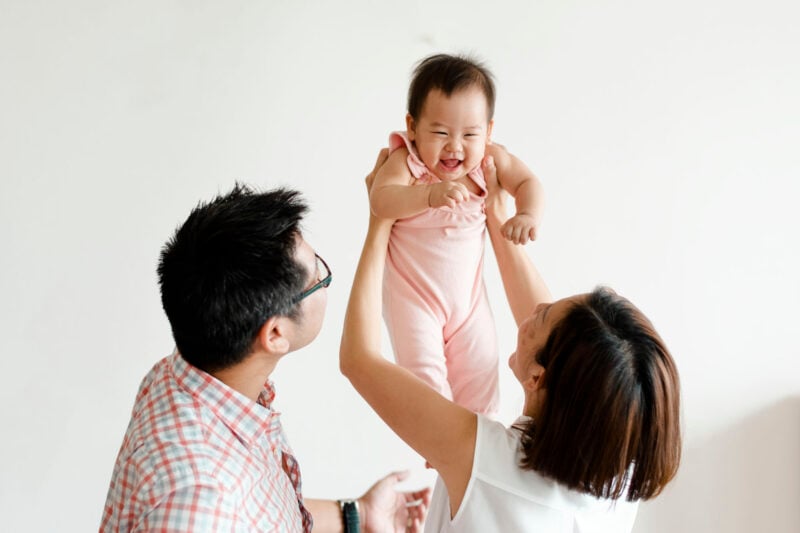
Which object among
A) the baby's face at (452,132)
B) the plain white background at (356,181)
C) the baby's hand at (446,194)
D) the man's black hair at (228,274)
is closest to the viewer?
the man's black hair at (228,274)

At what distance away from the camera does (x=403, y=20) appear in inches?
107

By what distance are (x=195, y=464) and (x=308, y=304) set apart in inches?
12.2

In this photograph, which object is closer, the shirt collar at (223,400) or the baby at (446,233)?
the shirt collar at (223,400)

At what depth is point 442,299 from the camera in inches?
64.6

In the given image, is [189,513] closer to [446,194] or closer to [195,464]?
[195,464]

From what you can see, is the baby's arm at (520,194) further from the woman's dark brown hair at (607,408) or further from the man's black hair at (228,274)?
the man's black hair at (228,274)

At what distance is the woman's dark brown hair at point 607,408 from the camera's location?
3.82ft

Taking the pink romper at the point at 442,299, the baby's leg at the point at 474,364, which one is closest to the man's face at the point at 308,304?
the pink romper at the point at 442,299

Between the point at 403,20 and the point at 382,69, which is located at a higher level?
the point at 403,20

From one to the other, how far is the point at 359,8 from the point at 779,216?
1.56 meters

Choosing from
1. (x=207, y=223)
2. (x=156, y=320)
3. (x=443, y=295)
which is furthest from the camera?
(x=156, y=320)

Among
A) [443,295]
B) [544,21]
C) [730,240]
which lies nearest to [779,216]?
[730,240]

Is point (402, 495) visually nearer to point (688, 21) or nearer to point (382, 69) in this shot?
point (382, 69)

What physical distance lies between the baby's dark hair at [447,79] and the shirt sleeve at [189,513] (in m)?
0.85
